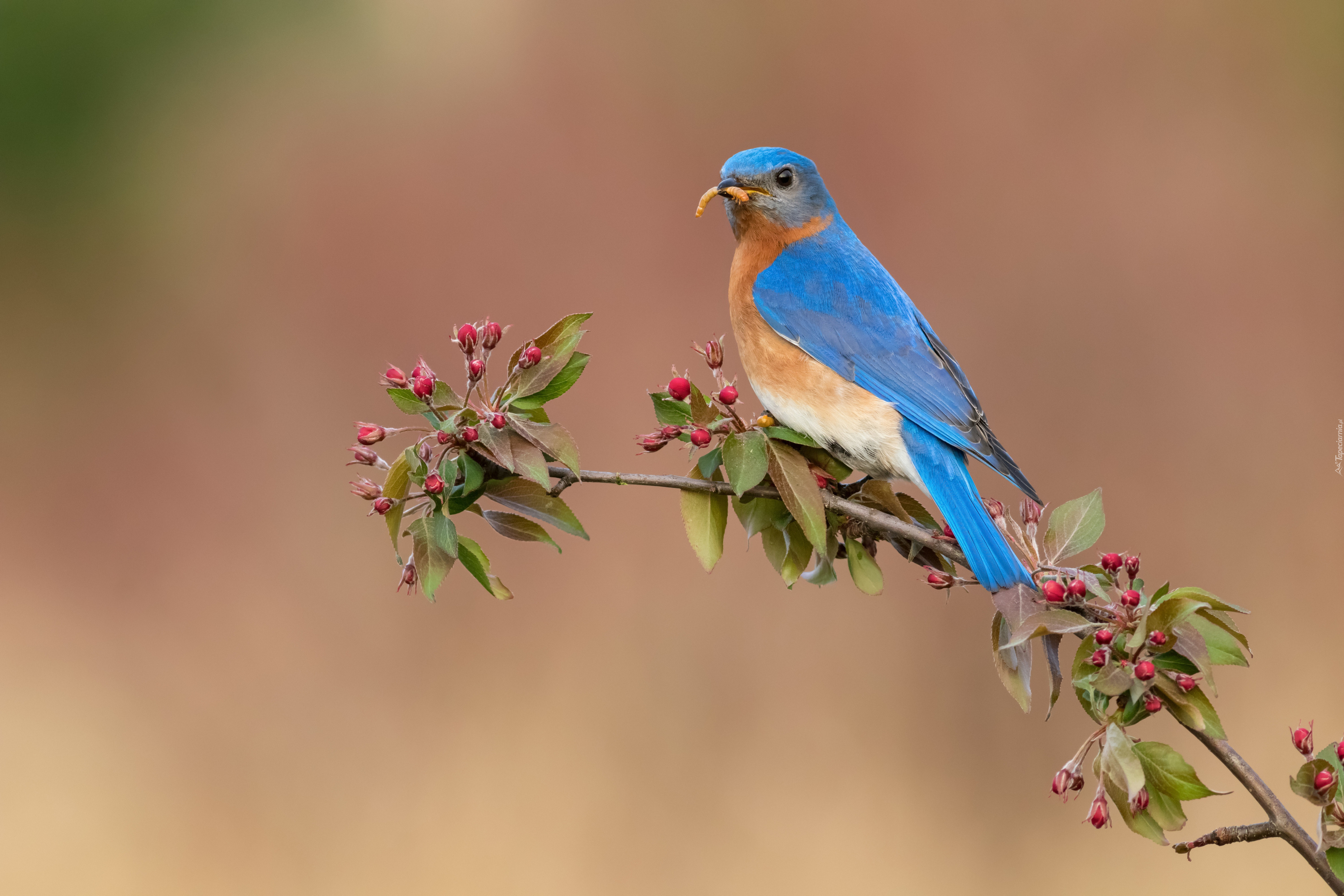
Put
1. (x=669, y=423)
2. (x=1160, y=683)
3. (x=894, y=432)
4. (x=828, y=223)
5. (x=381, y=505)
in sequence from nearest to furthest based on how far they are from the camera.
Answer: (x=1160, y=683)
(x=381, y=505)
(x=669, y=423)
(x=894, y=432)
(x=828, y=223)

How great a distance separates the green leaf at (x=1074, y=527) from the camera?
1.91 m

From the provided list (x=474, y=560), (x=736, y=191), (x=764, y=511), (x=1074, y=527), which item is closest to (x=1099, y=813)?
(x=1074, y=527)

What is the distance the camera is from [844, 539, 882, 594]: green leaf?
2117 millimetres

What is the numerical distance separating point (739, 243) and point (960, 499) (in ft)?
3.87

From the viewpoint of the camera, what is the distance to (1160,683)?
64.4 inches

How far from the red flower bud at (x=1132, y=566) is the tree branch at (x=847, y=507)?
30cm

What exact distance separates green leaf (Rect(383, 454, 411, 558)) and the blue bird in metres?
0.95

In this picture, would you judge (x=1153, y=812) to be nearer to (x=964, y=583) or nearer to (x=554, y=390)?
(x=964, y=583)

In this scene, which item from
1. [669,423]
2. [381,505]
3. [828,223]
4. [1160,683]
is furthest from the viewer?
[828,223]

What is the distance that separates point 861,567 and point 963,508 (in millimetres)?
239

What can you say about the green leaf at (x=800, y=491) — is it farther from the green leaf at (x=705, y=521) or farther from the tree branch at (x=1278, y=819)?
the tree branch at (x=1278, y=819)

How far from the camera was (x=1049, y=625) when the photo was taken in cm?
166

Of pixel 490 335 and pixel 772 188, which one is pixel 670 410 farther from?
pixel 772 188

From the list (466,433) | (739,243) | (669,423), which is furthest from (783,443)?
(739,243)
